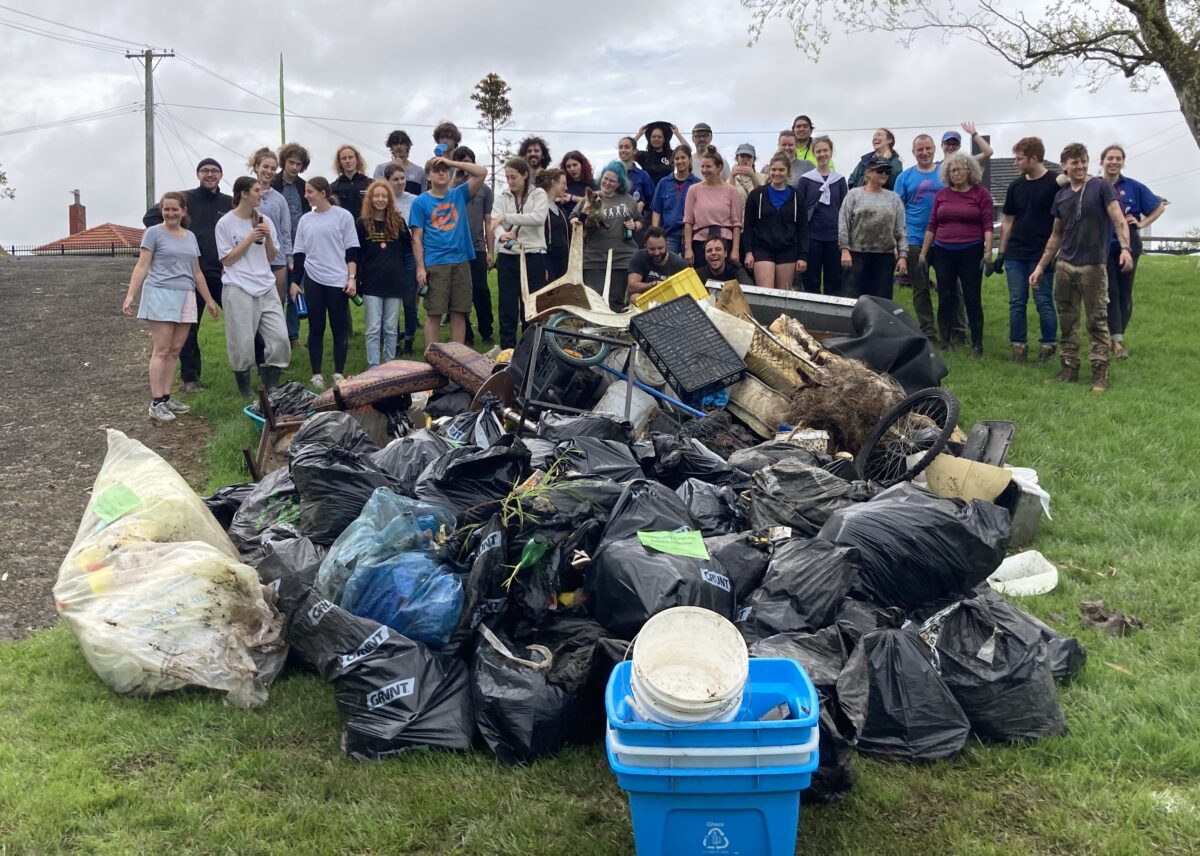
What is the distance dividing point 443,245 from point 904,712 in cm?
610

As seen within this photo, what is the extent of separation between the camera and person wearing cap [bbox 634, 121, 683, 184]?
968cm

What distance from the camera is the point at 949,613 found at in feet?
11.7

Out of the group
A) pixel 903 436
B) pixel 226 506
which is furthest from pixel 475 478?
pixel 903 436

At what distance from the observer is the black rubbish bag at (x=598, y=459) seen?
4555mm

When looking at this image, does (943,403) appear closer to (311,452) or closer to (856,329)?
(856,329)

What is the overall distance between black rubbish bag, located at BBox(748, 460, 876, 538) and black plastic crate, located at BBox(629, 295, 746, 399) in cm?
182

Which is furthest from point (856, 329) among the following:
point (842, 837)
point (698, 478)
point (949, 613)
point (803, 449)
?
point (842, 837)

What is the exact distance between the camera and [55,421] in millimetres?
7660

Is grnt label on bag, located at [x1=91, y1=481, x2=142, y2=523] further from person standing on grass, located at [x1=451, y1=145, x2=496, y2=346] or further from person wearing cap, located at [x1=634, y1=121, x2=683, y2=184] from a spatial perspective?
person wearing cap, located at [x1=634, y1=121, x2=683, y2=184]

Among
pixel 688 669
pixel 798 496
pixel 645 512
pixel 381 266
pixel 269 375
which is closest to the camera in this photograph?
pixel 688 669

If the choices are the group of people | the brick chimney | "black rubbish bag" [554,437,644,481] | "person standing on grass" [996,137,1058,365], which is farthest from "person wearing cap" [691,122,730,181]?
the brick chimney

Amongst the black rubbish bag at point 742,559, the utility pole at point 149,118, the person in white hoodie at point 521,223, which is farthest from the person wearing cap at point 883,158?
the utility pole at point 149,118

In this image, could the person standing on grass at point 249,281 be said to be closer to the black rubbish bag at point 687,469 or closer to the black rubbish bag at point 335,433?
the black rubbish bag at point 335,433

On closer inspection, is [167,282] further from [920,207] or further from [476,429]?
[920,207]
